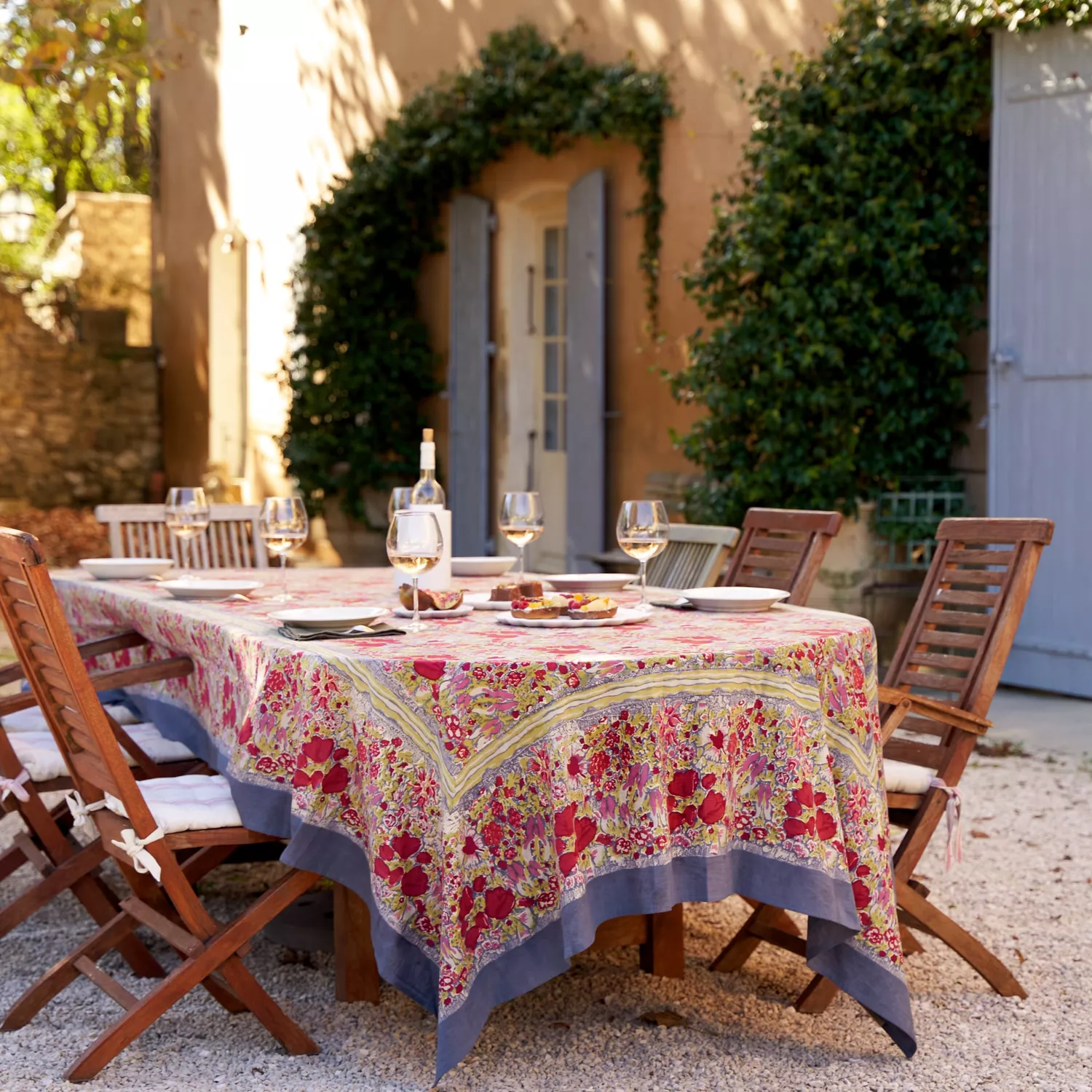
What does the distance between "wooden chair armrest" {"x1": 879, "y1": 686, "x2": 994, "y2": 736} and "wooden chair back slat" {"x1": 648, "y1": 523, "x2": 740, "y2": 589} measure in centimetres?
97

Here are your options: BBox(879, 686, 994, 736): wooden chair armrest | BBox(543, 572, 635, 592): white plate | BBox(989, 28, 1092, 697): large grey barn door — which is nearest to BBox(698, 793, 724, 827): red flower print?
BBox(879, 686, 994, 736): wooden chair armrest

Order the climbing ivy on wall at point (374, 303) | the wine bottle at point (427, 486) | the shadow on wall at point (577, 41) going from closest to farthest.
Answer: the wine bottle at point (427, 486)
the shadow on wall at point (577, 41)
the climbing ivy on wall at point (374, 303)

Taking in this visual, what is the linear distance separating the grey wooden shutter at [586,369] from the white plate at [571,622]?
17.0ft

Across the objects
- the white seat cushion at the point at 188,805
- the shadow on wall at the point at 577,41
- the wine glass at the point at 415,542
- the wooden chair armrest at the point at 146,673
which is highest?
the shadow on wall at the point at 577,41

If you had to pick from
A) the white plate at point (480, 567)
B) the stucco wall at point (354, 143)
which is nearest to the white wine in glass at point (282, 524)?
the white plate at point (480, 567)

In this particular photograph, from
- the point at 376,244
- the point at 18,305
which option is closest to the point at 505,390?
the point at 376,244

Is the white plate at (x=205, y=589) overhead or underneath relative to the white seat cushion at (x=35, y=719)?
overhead

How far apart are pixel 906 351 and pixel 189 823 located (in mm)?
4772

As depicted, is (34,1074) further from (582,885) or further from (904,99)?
(904,99)

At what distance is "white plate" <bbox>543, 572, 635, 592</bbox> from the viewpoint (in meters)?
3.51

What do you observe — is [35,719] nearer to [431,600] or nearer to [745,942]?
[431,600]

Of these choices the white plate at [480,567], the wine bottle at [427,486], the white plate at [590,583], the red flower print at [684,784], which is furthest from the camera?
the white plate at [480,567]

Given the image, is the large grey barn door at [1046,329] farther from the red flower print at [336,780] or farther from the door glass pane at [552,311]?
the red flower print at [336,780]

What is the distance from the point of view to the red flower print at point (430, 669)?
2.39 m
